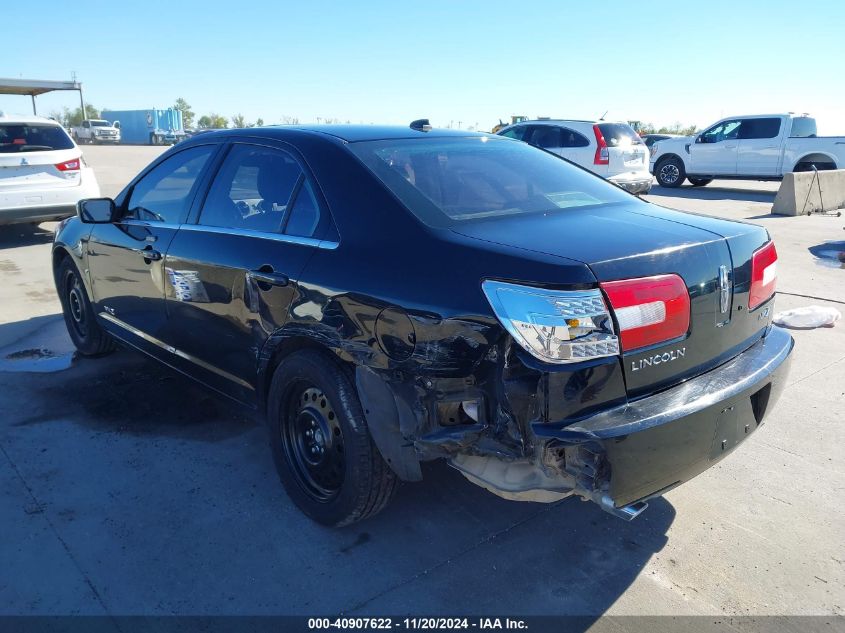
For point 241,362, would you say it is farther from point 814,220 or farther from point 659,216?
point 814,220

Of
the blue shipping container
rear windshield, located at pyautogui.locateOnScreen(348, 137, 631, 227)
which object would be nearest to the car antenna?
rear windshield, located at pyautogui.locateOnScreen(348, 137, 631, 227)

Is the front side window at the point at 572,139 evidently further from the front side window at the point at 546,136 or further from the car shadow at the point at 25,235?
the car shadow at the point at 25,235

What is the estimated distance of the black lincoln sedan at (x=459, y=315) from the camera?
220cm

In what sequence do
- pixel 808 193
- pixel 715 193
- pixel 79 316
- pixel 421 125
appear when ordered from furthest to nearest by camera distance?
pixel 715 193 → pixel 808 193 → pixel 79 316 → pixel 421 125

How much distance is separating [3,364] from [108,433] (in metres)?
1.68

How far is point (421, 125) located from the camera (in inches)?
143

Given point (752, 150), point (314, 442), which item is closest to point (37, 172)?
point (314, 442)

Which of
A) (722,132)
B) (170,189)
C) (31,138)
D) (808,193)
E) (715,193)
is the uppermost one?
(722,132)

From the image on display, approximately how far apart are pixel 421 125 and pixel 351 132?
1.55ft

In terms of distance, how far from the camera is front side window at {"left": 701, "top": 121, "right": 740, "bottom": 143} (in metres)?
17.4

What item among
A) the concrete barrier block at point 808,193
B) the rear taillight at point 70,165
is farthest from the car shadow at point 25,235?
the concrete barrier block at point 808,193

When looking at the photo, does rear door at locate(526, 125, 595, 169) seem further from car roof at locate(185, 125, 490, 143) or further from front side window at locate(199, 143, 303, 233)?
front side window at locate(199, 143, 303, 233)

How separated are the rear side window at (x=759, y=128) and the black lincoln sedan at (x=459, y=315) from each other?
52.0 ft

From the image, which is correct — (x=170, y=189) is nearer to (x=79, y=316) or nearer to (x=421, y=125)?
(x=421, y=125)
